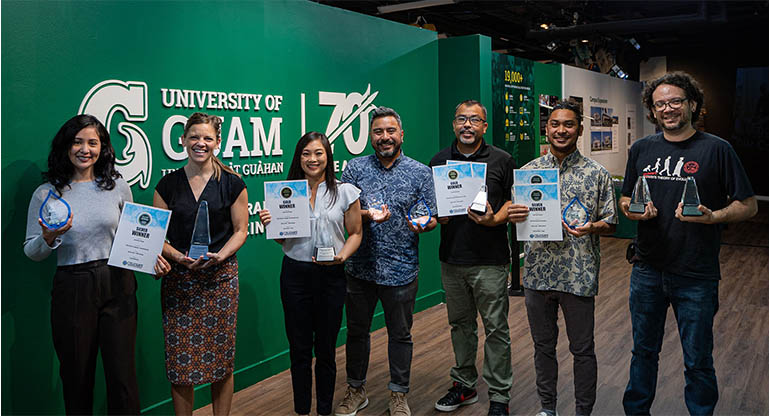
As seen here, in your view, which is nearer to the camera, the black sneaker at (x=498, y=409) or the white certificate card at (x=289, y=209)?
the white certificate card at (x=289, y=209)

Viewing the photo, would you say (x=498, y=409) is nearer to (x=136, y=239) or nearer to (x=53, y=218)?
(x=136, y=239)

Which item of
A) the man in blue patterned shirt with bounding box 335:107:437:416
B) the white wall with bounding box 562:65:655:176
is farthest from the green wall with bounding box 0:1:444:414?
the white wall with bounding box 562:65:655:176

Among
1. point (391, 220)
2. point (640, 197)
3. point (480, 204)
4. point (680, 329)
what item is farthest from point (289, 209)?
point (680, 329)

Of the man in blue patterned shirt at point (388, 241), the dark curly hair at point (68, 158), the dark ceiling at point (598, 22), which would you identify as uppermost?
the dark ceiling at point (598, 22)

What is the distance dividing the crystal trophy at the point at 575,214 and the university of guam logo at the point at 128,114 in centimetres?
216

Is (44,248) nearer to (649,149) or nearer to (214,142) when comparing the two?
(214,142)

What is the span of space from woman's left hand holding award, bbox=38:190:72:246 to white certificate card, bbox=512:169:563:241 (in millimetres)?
1932

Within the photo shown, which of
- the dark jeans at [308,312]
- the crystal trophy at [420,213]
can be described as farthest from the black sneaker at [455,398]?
the crystal trophy at [420,213]

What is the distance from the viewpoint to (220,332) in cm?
290

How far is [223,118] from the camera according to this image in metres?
3.73

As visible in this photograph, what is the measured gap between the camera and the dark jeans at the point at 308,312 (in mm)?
2982

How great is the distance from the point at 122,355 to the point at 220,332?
431 millimetres

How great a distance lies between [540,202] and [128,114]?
2.11 metres

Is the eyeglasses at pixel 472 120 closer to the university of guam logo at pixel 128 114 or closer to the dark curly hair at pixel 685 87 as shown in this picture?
the dark curly hair at pixel 685 87
